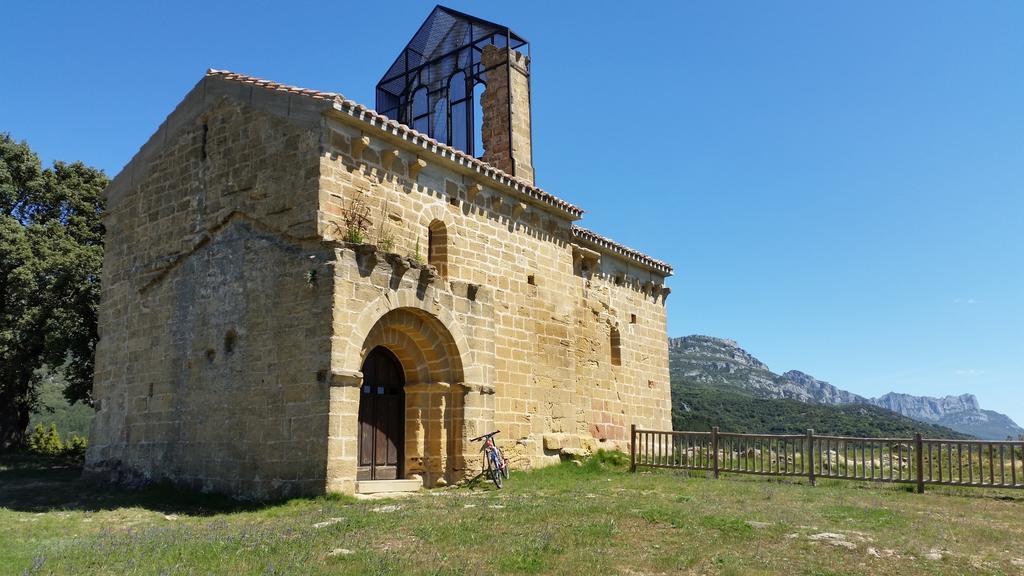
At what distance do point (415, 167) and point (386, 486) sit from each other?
5.75m

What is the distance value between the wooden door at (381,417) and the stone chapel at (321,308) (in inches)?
1.2

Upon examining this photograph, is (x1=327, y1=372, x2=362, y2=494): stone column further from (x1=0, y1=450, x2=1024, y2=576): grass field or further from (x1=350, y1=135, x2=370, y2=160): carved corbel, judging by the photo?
(x1=350, y1=135, x2=370, y2=160): carved corbel

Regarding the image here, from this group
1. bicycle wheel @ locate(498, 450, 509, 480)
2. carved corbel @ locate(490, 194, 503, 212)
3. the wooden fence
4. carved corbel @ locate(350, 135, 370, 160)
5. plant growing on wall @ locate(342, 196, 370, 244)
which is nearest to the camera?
plant growing on wall @ locate(342, 196, 370, 244)

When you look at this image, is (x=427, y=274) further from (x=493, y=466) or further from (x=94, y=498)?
(x=94, y=498)

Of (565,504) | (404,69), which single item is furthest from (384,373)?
(404,69)

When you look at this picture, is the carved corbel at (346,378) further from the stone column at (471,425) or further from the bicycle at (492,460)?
the bicycle at (492,460)

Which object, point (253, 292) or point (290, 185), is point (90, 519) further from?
point (290, 185)

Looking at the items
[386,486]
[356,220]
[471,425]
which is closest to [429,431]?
[471,425]

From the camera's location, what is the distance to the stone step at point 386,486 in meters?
12.2

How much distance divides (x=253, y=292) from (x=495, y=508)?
5703mm

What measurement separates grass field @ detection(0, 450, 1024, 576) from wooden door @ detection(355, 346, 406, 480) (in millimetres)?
1367

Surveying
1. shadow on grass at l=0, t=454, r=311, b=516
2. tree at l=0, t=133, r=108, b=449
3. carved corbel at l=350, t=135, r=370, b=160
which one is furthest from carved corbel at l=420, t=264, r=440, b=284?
tree at l=0, t=133, r=108, b=449

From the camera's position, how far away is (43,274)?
71.0 ft

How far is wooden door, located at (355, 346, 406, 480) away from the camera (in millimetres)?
13375
